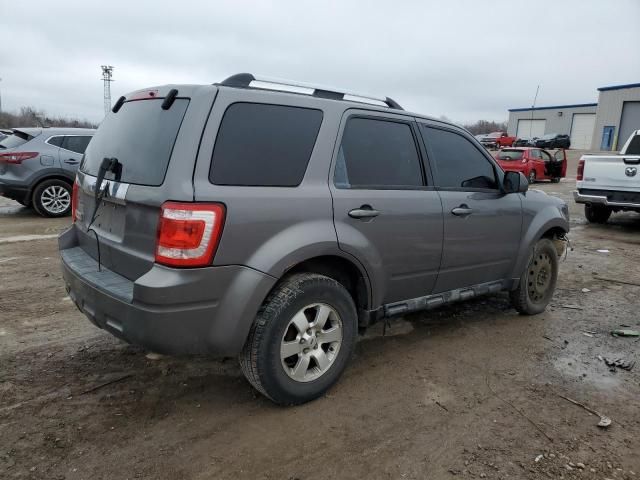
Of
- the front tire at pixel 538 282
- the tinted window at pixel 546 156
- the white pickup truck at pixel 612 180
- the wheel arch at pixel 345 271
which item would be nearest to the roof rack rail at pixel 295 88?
the wheel arch at pixel 345 271

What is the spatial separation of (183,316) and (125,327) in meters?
0.36

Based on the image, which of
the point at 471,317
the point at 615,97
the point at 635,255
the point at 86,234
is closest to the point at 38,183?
the point at 86,234

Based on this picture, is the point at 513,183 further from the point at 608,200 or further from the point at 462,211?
the point at 608,200

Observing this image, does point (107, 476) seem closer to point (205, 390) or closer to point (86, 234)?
point (205, 390)

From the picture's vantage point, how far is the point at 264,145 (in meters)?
2.76

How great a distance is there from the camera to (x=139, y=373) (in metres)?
3.37

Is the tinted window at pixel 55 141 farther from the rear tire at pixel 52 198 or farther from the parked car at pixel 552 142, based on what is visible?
the parked car at pixel 552 142

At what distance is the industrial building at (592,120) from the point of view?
4144 centimetres

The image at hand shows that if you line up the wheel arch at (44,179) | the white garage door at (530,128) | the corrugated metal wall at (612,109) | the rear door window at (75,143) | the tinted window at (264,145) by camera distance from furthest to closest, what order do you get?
the white garage door at (530,128), the corrugated metal wall at (612,109), the rear door window at (75,143), the wheel arch at (44,179), the tinted window at (264,145)

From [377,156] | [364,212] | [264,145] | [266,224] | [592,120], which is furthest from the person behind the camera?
[592,120]

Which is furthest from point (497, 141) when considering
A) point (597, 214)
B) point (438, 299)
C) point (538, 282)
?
point (438, 299)

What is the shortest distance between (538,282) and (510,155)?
16118 mm

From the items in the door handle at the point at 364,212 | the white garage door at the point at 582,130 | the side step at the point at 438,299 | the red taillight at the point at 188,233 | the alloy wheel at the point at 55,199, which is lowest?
the alloy wheel at the point at 55,199

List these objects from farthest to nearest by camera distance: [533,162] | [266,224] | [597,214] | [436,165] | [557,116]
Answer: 1. [557,116]
2. [533,162]
3. [597,214]
4. [436,165]
5. [266,224]
